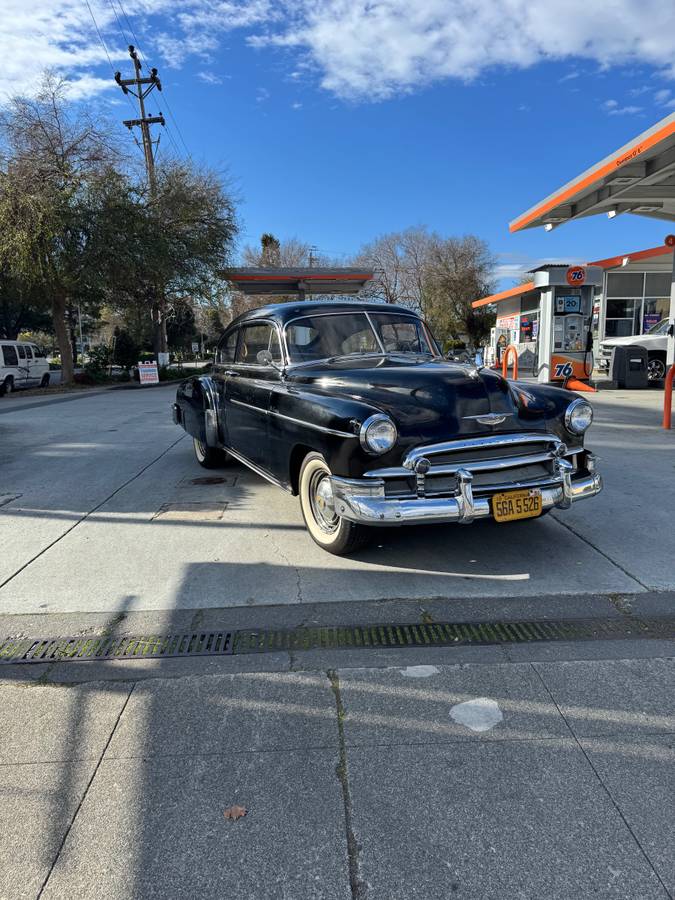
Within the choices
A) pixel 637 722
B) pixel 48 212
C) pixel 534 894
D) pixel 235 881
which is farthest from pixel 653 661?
pixel 48 212

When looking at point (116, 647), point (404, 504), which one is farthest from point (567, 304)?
point (116, 647)

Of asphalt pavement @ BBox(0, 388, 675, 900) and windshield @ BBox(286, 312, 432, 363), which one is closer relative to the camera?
asphalt pavement @ BBox(0, 388, 675, 900)

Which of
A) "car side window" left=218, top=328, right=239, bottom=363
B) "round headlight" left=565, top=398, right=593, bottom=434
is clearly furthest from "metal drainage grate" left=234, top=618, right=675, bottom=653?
"car side window" left=218, top=328, right=239, bottom=363

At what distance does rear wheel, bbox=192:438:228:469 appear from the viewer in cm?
722

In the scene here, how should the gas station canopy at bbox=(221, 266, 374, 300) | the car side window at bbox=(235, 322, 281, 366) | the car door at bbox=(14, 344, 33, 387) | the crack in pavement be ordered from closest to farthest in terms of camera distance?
1. the crack in pavement
2. the car side window at bbox=(235, 322, 281, 366)
3. the car door at bbox=(14, 344, 33, 387)
4. the gas station canopy at bbox=(221, 266, 374, 300)

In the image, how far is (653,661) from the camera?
299 cm

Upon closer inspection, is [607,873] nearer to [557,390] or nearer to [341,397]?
[341,397]

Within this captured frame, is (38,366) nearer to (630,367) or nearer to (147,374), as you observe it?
(147,374)

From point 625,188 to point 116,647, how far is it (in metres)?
12.2

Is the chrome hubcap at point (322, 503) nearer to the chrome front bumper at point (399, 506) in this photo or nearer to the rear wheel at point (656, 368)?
the chrome front bumper at point (399, 506)

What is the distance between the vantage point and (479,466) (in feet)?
12.8

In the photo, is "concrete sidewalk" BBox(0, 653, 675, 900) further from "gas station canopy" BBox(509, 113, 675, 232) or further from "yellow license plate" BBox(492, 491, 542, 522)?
"gas station canopy" BBox(509, 113, 675, 232)

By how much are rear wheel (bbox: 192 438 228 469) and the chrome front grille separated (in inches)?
149

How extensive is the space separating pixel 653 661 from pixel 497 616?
0.81m
